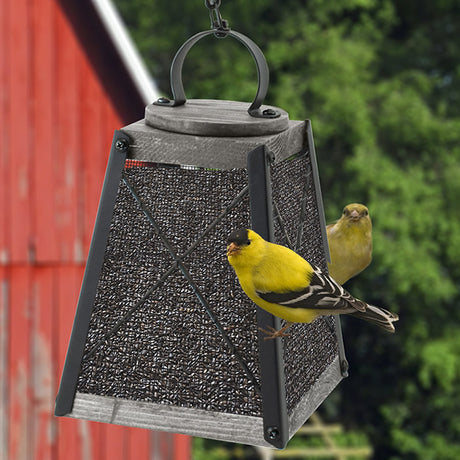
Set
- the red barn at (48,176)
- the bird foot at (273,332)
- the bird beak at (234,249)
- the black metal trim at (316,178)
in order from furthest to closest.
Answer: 1. the red barn at (48,176)
2. the black metal trim at (316,178)
3. the bird foot at (273,332)
4. the bird beak at (234,249)

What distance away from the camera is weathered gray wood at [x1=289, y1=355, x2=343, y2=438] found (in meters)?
1.94

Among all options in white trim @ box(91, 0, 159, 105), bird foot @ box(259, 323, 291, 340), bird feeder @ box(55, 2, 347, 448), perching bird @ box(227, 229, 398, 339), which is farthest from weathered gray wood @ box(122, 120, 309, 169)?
white trim @ box(91, 0, 159, 105)

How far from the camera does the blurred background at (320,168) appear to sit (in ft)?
19.3

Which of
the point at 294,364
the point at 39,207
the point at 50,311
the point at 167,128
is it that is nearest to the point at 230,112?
the point at 167,128

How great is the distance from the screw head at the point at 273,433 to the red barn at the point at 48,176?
4065 millimetres

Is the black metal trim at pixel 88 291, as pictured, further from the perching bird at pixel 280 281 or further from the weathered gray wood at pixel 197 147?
the perching bird at pixel 280 281

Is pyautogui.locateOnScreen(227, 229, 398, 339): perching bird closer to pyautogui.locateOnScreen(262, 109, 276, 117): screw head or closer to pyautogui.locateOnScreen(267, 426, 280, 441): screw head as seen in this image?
pyautogui.locateOnScreen(267, 426, 280, 441): screw head

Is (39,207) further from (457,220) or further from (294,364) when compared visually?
(457,220)

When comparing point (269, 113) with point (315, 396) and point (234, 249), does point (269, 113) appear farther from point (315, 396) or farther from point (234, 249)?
point (315, 396)

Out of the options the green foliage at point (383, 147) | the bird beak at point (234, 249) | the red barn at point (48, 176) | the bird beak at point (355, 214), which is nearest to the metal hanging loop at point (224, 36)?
the bird beak at point (355, 214)

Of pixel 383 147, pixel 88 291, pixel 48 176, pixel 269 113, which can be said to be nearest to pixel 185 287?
pixel 88 291

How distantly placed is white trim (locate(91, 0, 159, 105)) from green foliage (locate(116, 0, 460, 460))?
5.55m

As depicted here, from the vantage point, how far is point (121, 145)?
6.39 ft

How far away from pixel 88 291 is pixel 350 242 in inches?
26.2
